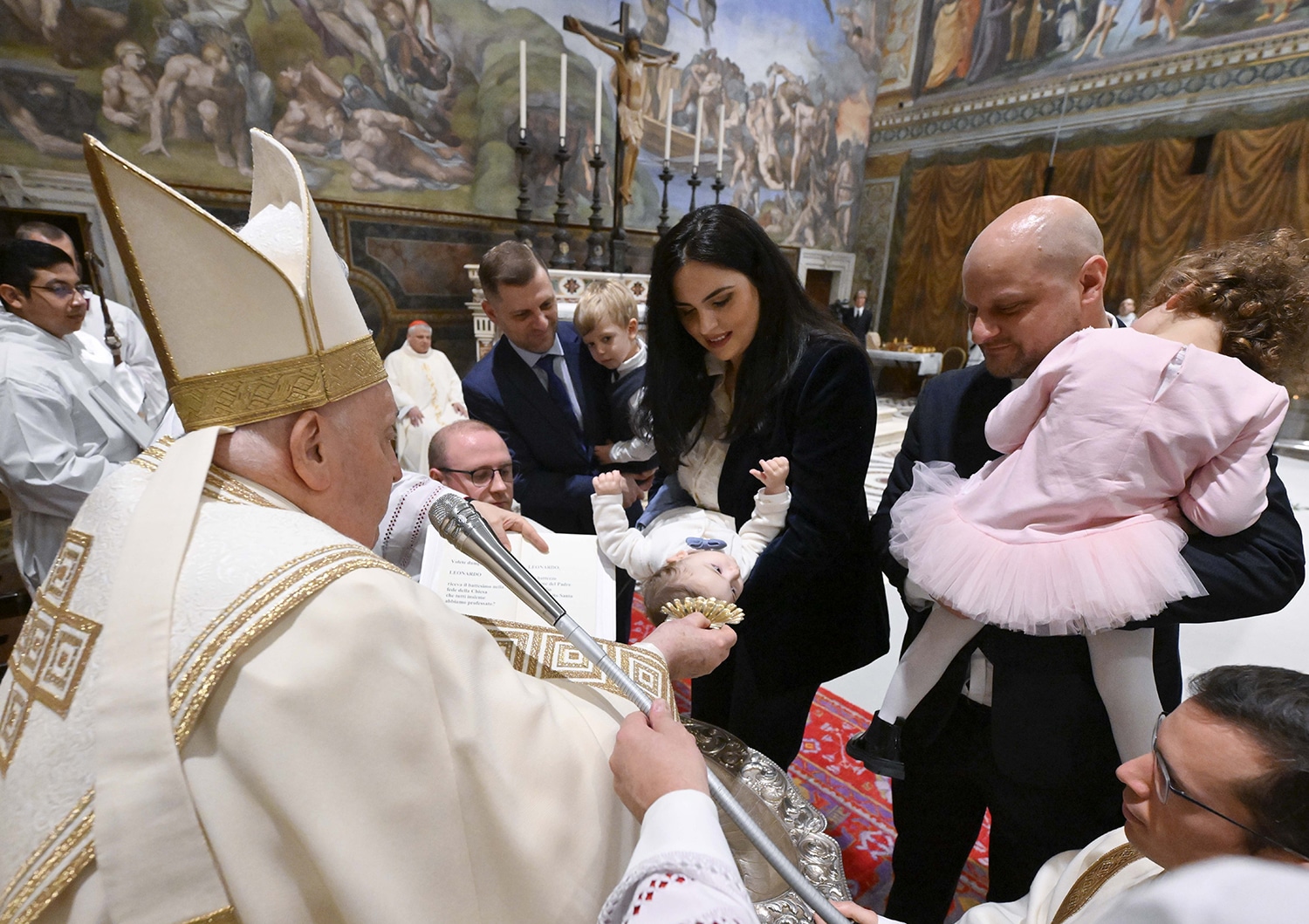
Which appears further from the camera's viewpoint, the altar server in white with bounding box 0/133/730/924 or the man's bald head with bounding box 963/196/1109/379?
the man's bald head with bounding box 963/196/1109/379

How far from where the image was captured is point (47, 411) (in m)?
2.77

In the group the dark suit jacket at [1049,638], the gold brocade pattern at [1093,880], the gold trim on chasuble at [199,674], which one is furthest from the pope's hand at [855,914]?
the gold trim on chasuble at [199,674]

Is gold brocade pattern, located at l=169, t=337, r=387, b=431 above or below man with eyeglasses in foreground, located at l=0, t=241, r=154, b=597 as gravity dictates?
above

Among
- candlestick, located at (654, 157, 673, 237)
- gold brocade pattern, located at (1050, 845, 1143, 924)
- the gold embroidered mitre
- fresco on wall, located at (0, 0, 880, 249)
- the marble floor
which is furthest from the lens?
candlestick, located at (654, 157, 673, 237)

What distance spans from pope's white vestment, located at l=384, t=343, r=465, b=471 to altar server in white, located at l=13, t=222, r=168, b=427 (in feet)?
6.05

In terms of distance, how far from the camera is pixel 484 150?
8.06 m

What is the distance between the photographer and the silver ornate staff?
991 millimetres

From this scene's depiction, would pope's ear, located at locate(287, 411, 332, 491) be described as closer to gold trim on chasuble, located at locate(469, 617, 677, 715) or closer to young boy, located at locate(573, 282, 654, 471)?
gold trim on chasuble, located at locate(469, 617, 677, 715)

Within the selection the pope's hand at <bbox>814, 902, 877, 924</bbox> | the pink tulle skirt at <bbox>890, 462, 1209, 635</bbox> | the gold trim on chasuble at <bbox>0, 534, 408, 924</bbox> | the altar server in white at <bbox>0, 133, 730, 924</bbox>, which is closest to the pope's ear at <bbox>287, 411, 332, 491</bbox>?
the altar server in white at <bbox>0, 133, 730, 924</bbox>

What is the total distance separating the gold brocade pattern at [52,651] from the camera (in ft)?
2.64

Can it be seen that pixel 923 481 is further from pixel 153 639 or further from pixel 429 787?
pixel 153 639

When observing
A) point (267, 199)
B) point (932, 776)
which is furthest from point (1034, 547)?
point (267, 199)

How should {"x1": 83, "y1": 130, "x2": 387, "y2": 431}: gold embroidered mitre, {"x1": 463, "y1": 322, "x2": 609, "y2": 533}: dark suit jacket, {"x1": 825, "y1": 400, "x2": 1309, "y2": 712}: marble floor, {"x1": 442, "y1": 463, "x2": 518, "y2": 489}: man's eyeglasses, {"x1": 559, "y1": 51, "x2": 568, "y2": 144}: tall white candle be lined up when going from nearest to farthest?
{"x1": 83, "y1": 130, "x2": 387, "y2": 431}: gold embroidered mitre → {"x1": 442, "y1": 463, "x2": 518, "y2": 489}: man's eyeglasses → {"x1": 463, "y1": 322, "x2": 609, "y2": 533}: dark suit jacket → {"x1": 825, "y1": 400, "x2": 1309, "y2": 712}: marble floor → {"x1": 559, "y1": 51, "x2": 568, "y2": 144}: tall white candle

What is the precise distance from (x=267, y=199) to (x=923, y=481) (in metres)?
1.54
